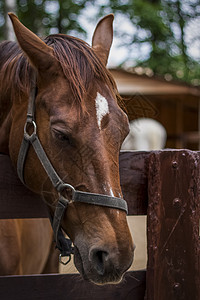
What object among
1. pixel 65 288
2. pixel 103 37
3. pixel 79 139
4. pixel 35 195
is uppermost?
pixel 103 37

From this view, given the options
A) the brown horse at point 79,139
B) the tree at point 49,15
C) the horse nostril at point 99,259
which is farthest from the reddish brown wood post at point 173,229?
the tree at point 49,15

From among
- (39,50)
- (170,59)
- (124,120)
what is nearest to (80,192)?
(124,120)

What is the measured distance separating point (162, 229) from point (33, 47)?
38.3 inches

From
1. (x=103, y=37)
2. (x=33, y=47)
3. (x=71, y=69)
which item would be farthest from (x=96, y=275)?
(x=103, y=37)

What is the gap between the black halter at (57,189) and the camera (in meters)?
1.50

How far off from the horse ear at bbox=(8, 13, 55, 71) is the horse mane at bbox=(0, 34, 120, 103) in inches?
2.1

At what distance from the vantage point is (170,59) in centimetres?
1756

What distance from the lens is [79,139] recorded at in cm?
155

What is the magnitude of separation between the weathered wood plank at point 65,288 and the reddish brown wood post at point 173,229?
0.08 meters

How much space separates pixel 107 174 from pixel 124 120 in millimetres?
285

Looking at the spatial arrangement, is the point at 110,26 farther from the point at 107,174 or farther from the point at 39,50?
the point at 107,174

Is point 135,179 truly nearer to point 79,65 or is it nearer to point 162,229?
point 162,229

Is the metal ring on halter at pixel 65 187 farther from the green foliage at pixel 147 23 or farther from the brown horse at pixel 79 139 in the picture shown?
the green foliage at pixel 147 23

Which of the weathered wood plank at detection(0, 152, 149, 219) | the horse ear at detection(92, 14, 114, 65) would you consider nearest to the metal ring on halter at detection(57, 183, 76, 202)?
the weathered wood plank at detection(0, 152, 149, 219)
